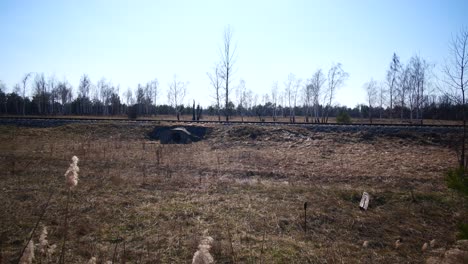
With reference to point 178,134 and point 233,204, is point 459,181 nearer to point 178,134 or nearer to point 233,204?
point 233,204

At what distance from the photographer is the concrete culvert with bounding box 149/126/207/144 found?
26.1m

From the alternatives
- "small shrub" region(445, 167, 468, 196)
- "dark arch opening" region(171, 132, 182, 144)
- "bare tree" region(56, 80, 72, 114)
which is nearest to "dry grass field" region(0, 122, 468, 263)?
"small shrub" region(445, 167, 468, 196)

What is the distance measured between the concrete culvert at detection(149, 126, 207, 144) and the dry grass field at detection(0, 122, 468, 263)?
5.18m

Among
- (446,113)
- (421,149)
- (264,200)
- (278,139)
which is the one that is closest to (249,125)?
(278,139)

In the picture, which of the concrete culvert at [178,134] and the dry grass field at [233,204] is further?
the concrete culvert at [178,134]

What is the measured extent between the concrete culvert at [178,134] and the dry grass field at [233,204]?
5181 millimetres

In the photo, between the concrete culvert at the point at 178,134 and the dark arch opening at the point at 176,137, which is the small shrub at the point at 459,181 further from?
the dark arch opening at the point at 176,137

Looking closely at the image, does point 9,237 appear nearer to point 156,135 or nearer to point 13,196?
point 13,196

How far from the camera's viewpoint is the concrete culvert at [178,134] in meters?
26.1

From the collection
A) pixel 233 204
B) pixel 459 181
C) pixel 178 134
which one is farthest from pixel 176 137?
pixel 459 181

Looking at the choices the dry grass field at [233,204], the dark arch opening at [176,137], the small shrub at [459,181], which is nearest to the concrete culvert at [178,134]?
the dark arch opening at [176,137]

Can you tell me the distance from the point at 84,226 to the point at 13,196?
3950mm

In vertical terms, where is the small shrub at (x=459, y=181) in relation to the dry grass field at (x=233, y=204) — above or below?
above

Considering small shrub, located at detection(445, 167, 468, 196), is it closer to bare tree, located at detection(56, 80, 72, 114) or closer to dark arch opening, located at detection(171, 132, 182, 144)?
dark arch opening, located at detection(171, 132, 182, 144)
